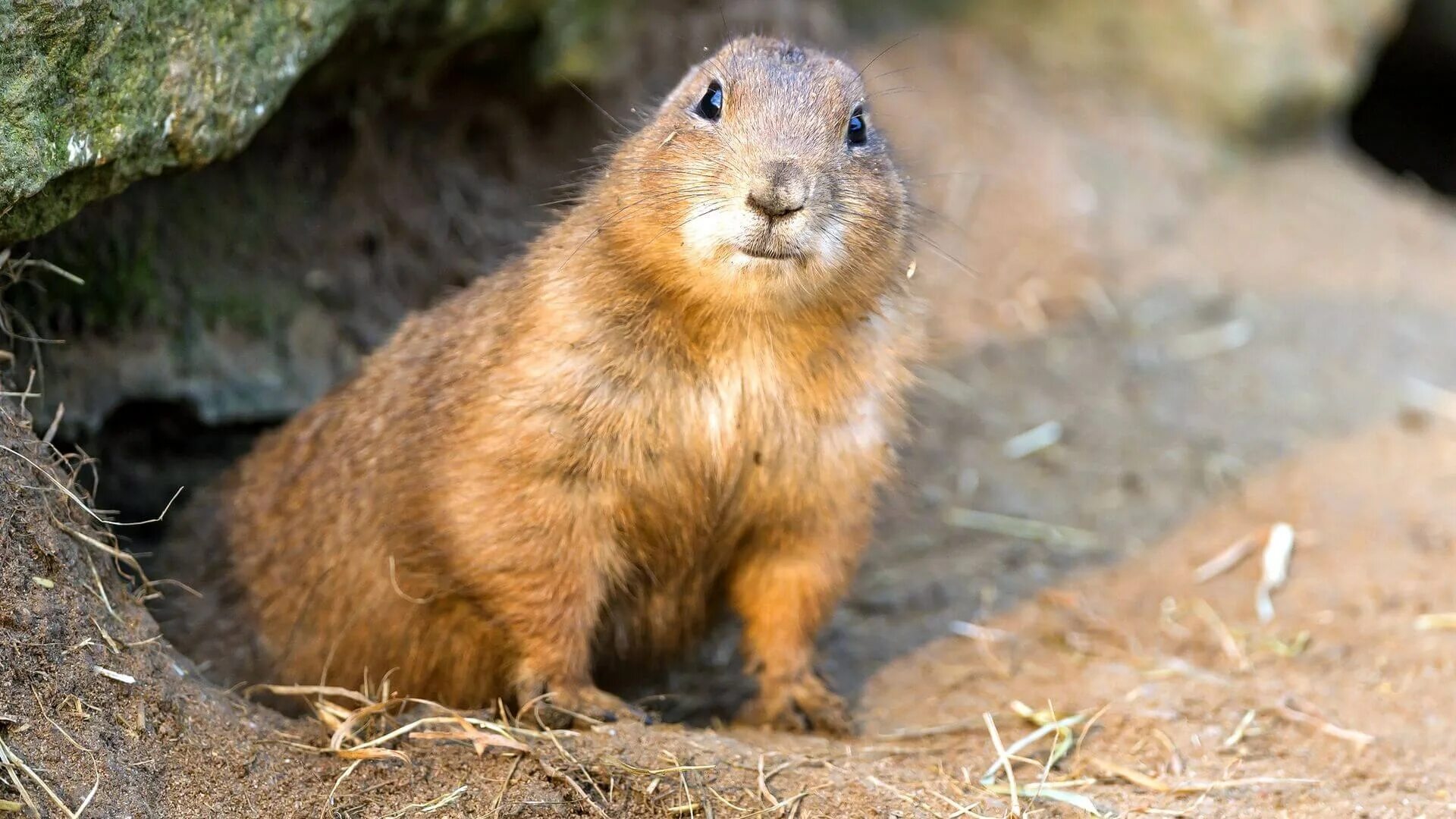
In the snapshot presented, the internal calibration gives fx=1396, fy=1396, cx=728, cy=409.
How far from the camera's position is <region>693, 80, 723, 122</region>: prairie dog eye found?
5.08 meters

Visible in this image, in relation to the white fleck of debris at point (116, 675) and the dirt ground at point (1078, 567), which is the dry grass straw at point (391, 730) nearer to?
the dirt ground at point (1078, 567)

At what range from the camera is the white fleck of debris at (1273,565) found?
22.3ft

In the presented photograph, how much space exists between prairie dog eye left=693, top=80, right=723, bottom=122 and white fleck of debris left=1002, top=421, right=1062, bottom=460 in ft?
13.0

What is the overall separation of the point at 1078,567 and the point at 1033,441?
1.32 m

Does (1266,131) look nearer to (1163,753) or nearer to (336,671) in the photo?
(1163,753)

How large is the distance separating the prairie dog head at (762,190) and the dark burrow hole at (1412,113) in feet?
35.6

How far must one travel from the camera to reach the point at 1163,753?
17.1 ft

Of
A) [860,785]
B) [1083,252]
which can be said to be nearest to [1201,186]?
[1083,252]

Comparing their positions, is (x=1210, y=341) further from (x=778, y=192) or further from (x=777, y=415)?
(x=778, y=192)

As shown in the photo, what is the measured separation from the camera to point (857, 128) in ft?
17.2

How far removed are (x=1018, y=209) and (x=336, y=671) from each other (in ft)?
20.6

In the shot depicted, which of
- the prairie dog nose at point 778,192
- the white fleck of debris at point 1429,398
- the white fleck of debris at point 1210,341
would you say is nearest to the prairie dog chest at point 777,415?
the prairie dog nose at point 778,192

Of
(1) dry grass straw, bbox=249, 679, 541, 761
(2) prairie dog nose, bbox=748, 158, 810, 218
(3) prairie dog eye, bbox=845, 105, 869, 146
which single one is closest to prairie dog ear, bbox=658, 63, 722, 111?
(3) prairie dog eye, bbox=845, 105, 869, 146

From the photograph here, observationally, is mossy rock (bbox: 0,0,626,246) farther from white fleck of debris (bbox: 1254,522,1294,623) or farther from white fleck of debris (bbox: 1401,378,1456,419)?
white fleck of debris (bbox: 1401,378,1456,419)
